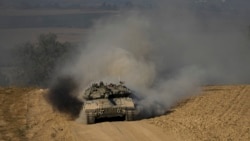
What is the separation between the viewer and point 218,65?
45156 millimetres

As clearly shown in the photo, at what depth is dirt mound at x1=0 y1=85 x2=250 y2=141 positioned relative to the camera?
2014 cm

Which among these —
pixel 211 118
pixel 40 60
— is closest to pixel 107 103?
pixel 211 118

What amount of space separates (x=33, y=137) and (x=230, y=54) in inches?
1244

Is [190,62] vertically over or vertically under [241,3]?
under

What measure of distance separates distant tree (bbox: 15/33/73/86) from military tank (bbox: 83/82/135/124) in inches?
1443

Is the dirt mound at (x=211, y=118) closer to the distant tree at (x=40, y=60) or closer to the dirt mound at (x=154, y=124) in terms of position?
the dirt mound at (x=154, y=124)

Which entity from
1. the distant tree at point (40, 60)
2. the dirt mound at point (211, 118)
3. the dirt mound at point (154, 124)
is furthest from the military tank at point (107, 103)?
the distant tree at point (40, 60)

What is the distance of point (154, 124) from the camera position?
73.6 ft

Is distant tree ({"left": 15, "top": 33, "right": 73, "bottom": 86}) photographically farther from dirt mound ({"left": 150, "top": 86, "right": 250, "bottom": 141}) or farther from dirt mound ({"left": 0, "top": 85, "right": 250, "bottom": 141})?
dirt mound ({"left": 150, "top": 86, "right": 250, "bottom": 141})

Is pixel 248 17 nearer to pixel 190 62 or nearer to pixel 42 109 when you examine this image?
pixel 190 62

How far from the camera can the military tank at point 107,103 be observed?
75.6ft

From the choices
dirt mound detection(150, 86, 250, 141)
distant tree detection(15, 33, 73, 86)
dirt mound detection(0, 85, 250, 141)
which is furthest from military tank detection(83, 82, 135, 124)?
distant tree detection(15, 33, 73, 86)

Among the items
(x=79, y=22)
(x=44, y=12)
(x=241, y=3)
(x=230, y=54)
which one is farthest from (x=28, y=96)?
(x=44, y=12)

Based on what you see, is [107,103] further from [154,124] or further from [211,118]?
[211,118]
